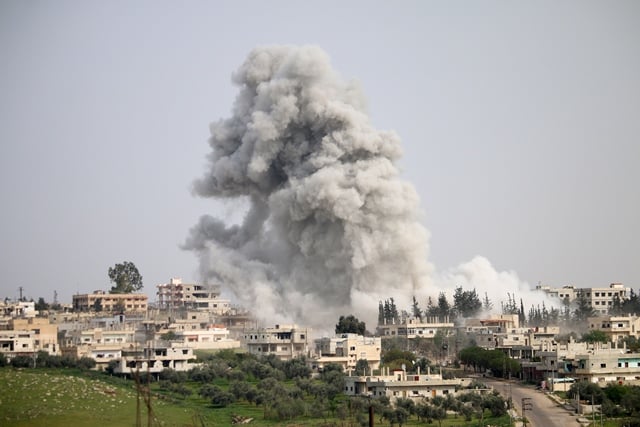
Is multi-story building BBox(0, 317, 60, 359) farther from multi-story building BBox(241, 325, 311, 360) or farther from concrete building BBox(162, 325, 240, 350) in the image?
multi-story building BBox(241, 325, 311, 360)

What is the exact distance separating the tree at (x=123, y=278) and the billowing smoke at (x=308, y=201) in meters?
17.7

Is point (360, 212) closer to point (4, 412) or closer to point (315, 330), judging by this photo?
point (315, 330)

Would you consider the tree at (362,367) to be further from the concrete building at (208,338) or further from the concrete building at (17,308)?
the concrete building at (17,308)

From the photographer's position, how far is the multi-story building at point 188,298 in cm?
10906

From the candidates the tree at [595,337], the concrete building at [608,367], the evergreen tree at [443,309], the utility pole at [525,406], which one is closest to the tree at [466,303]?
the evergreen tree at [443,309]

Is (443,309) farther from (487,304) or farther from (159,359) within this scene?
(159,359)

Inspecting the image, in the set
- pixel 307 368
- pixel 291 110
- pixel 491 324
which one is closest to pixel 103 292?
pixel 291 110

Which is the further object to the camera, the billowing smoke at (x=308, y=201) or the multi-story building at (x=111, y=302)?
the multi-story building at (x=111, y=302)

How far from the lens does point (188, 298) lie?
4601 inches

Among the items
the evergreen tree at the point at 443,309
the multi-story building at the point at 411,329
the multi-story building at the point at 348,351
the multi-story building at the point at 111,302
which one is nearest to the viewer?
the multi-story building at the point at 348,351

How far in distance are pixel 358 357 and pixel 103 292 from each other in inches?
1649

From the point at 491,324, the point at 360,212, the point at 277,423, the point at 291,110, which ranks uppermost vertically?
the point at 291,110

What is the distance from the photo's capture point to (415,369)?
64.0 meters

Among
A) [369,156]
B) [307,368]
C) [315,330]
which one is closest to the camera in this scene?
[307,368]
